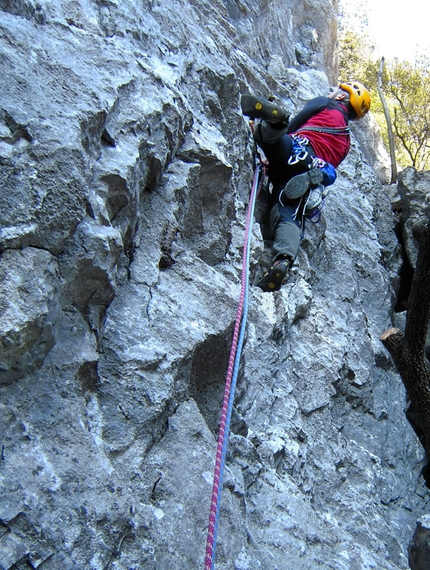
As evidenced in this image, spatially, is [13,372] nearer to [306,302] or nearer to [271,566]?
[271,566]

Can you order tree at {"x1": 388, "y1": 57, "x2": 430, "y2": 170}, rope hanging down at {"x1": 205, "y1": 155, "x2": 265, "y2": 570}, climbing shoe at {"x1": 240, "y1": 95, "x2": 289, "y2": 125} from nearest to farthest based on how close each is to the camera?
1. rope hanging down at {"x1": 205, "y1": 155, "x2": 265, "y2": 570}
2. climbing shoe at {"x1": 240, "y1": 95, "x2": 289, "y2": 125}
3. tree at {"x1": 388, "y1": 57, "x2": 430, "y2": 170}

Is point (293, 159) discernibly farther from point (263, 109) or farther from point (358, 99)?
point (358, 99)

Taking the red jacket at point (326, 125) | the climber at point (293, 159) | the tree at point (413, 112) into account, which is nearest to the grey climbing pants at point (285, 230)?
the climber at point (293, 159)

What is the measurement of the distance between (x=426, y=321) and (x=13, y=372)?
8.85ft

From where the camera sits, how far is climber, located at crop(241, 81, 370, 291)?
4.20m

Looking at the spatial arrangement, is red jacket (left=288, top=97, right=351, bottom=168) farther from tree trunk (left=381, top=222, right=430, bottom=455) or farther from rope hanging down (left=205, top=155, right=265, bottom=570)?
rope hanging down (left=205, top=155, right=265, bottom=570)

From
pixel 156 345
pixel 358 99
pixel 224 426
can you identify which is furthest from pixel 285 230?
pixel 224 426

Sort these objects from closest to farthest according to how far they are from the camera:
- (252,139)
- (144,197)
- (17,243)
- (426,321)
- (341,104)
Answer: (17,243) < (144,197) < (426,321) < (252,139) < (341,104)

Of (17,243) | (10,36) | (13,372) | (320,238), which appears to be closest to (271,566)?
(13,372)

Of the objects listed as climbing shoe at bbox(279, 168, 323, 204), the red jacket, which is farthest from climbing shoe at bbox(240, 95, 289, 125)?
the red jacket

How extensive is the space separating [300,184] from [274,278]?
3.50 ft

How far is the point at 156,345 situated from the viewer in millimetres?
2449

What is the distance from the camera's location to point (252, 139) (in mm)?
4805

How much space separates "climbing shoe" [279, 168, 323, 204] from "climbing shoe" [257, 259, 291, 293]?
84 centimetres
